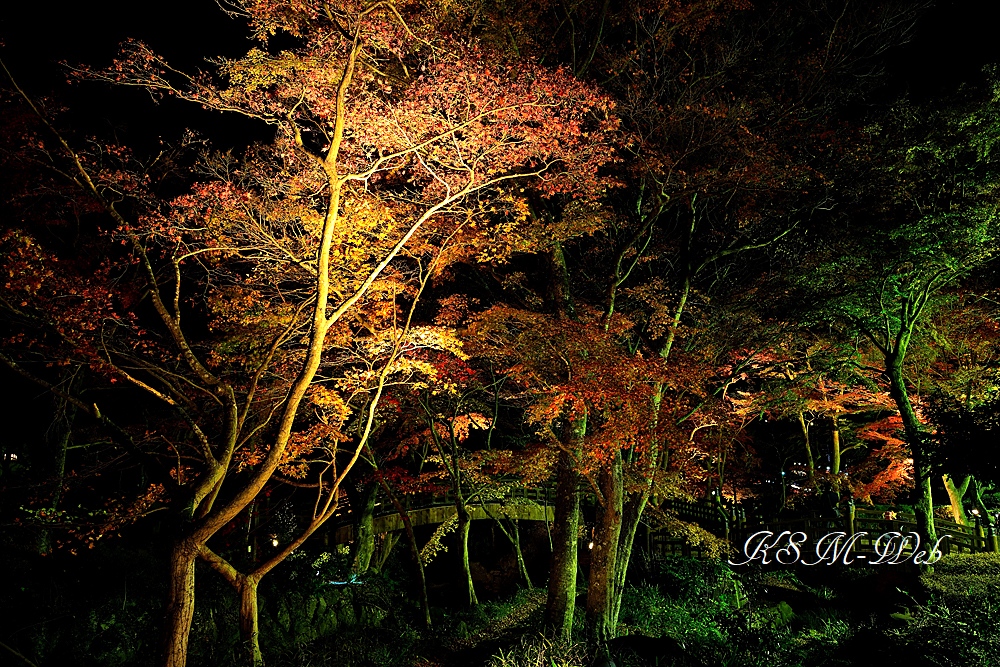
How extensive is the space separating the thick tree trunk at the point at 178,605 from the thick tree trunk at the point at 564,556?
640 centimetres

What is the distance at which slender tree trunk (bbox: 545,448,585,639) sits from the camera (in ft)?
36.0

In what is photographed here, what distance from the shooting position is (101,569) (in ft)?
35.3

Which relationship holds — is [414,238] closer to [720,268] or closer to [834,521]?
[720,268]

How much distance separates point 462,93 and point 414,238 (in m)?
3.44

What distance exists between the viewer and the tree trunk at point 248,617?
8.21 metres

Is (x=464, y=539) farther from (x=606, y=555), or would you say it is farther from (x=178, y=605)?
(x=178, y=605)

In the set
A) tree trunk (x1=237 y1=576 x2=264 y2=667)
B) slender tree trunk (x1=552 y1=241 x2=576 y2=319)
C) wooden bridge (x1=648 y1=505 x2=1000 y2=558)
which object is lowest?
tree trunk (x1=237 y1=576 x2=264 y2=667)

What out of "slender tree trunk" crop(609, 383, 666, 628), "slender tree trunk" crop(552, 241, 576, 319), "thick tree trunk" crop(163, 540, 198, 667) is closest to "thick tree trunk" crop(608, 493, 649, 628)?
"slender tree trunk" crop(609, 383, 666, 628)

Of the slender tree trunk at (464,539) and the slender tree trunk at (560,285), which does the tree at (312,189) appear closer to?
the slender tree trunk at (560,285)

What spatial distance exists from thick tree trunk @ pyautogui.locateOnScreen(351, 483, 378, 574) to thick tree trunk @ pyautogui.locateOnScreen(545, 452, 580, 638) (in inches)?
272

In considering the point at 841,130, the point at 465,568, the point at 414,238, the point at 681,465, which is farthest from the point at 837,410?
the point at 414,238

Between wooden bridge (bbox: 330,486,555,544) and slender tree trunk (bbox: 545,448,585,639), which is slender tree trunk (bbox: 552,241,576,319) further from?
wooden bridge (bbox: 330,486,555,544)

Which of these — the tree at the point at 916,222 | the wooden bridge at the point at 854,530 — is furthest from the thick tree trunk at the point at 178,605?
the wooden bridge at the point at 854,530

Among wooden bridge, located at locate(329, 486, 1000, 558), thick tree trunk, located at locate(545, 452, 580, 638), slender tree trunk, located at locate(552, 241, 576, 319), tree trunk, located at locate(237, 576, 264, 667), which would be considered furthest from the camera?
wooden bridge, located at locate(329, 486, 1000, 558)
